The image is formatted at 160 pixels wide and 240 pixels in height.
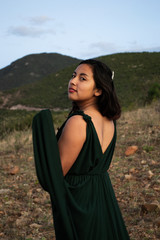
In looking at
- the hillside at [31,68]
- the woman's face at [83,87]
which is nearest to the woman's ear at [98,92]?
the woman's face at [83,87]

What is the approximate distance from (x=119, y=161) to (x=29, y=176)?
5.61ft

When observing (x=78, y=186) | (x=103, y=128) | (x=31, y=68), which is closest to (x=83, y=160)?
(x=78, y=186)

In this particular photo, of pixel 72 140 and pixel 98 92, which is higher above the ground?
pixel 98 92

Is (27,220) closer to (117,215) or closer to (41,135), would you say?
(117,215)

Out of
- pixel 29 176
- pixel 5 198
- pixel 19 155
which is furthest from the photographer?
pixel 19 155

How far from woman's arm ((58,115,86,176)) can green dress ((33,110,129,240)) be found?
29 millimetres

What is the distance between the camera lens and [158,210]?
10.3 ft

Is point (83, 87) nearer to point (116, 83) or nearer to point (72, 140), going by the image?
point (72, 140)

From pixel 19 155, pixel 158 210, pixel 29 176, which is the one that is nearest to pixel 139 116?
pixel 19 155

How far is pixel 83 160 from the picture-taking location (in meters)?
1.46

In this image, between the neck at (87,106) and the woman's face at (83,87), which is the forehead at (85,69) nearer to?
the woman's face at (83,87)

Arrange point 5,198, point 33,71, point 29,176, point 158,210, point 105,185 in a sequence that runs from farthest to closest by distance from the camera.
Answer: point 33,71, point 29,176, point 5,198, point 158,210, point 105,185

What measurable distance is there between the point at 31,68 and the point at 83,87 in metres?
89.2

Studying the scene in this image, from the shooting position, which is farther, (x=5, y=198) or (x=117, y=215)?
(x=5, y=198)
